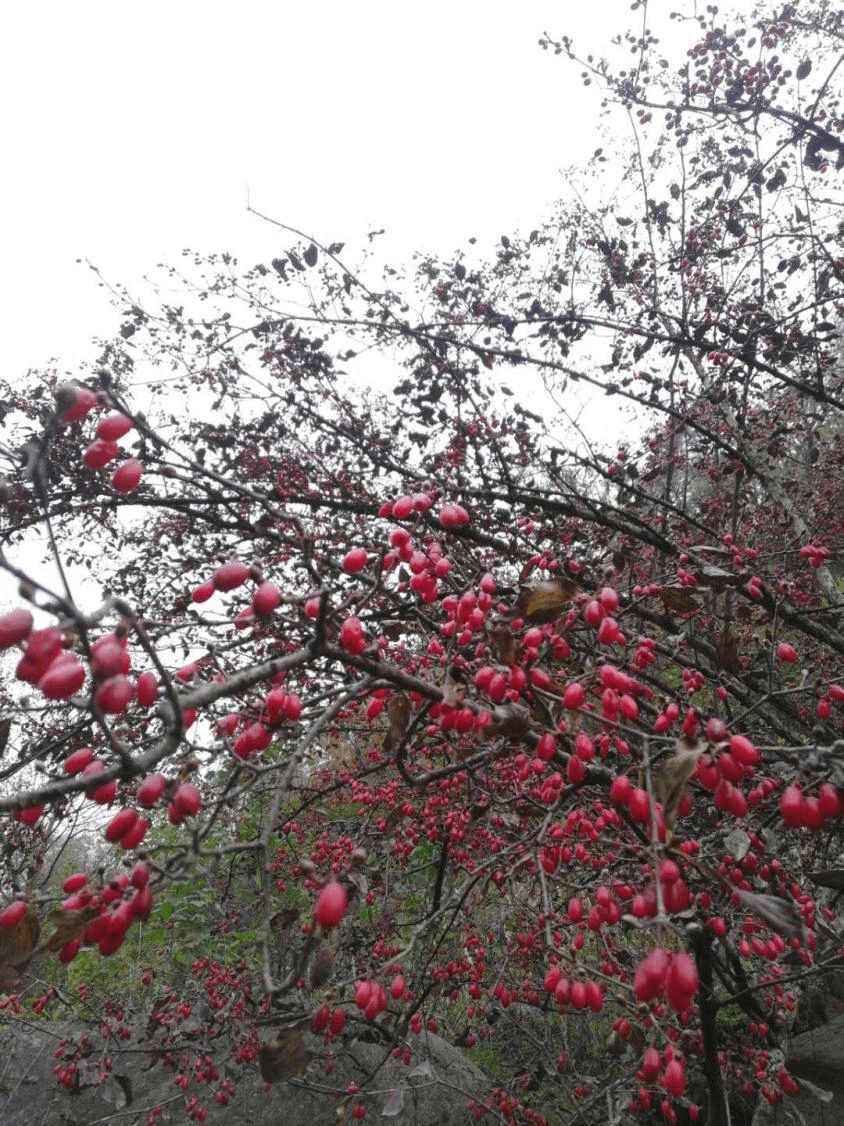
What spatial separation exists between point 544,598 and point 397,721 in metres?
0.45

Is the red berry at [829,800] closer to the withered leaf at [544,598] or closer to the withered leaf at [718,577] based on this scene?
the withered leaf at [544,598]

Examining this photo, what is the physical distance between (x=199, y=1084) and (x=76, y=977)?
497 centimetres

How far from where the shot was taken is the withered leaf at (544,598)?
1389 millimetres

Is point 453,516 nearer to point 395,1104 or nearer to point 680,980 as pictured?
point 680,980

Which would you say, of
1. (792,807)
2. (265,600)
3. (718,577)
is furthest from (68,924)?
(718,577)

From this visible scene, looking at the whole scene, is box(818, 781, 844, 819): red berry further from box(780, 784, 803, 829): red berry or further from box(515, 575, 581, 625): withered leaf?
box(515, 575, 581, 625): withered leaf

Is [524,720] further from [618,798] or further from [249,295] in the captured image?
[249,295]

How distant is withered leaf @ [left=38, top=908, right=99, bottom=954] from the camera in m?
1.02

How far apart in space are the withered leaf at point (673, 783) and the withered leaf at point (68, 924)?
1.00 m

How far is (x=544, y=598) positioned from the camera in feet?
4.56

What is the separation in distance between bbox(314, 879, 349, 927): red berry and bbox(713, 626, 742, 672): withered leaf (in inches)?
48.5

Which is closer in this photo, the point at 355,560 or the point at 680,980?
the point at 680,980

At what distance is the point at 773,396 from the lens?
24.5 feet

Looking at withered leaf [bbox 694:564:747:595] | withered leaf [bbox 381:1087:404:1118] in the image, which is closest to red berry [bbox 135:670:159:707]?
withered leaf [bbox 694:564:747:595]
